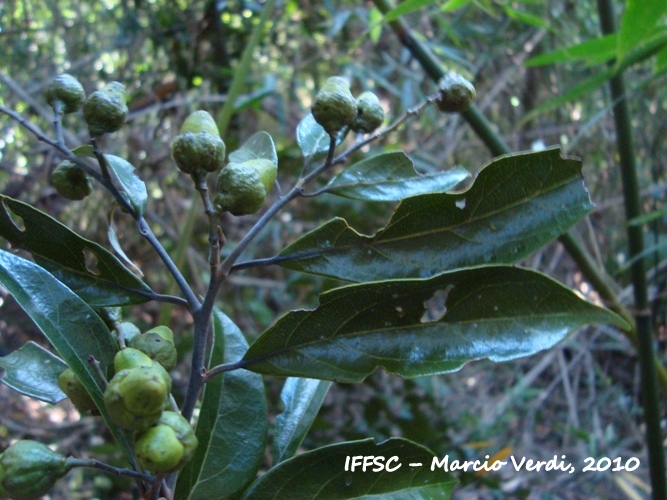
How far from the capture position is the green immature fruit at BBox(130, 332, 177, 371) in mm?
420

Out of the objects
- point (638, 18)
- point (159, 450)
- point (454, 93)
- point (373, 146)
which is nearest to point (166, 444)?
point (159, 450)

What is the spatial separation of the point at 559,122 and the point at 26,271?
2.29m

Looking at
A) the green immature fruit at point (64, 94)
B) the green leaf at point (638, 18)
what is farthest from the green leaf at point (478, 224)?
the green leaf at point (638, 18)

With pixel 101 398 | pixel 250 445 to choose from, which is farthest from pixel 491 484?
pixel 101 398

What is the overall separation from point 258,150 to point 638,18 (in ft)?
1.77

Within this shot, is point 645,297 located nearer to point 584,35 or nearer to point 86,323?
point 86,323

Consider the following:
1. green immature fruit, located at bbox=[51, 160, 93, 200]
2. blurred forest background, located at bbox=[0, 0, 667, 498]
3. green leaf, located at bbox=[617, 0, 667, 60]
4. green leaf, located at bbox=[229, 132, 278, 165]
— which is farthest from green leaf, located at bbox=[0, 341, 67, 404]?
blurred forest background, located at bbox=[0, 0, 667, 498]

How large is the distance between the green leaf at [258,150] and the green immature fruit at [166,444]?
23cm

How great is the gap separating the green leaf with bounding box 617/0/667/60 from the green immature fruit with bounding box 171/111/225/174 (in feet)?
1.91

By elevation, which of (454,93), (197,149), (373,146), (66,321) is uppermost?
(373,146)

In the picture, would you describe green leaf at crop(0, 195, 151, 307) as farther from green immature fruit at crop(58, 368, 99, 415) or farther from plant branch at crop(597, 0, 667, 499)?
plant branch at crop(597, 0, 667, 499)

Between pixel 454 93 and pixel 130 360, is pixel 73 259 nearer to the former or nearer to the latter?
pixel 130 360

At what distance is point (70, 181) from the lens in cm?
48

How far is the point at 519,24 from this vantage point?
2.14m
